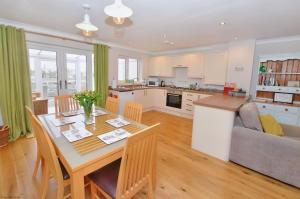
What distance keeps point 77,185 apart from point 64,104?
1784 millimetres

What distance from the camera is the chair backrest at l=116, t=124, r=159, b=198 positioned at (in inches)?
41.6

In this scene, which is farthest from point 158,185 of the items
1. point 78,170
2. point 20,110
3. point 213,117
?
point 20,110

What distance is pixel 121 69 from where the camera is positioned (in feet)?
16.7

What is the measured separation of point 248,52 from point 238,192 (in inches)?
128

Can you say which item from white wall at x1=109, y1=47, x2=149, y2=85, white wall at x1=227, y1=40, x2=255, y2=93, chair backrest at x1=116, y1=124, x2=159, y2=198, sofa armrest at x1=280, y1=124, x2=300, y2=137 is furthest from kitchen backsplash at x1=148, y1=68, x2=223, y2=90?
chair backrest at x1=116, y1=124, x2=159, y2=198

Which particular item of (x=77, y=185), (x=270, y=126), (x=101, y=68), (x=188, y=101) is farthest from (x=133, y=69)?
(x=77, y=185)

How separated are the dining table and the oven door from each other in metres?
3.16

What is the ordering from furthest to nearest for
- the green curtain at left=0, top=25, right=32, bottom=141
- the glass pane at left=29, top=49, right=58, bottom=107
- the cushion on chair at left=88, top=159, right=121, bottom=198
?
the glass pane at left=29, top=49, right=58, bottom=107
the green curtain at left=0, top=25, right=32, bottom=141
the cushion on chair at left=88, top=159, right=121, bottom=198

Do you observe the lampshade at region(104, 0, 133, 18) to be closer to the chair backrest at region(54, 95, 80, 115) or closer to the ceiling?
the ceiling

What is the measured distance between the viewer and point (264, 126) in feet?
7.39

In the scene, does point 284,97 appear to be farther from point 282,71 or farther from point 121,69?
point 121,69

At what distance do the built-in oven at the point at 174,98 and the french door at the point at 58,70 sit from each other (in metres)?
2.53

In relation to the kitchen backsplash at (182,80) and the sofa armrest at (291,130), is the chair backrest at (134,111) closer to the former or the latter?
the sofa armrest at (291,130)

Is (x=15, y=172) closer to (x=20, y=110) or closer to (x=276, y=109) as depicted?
(x=20, y=110)
